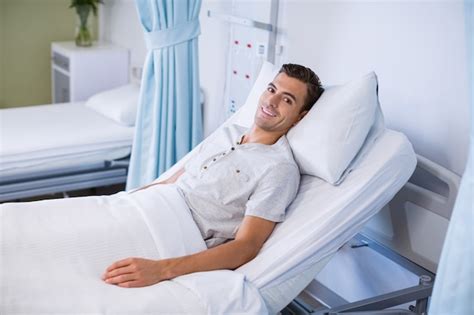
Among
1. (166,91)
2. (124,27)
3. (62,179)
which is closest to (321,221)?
(166,91)

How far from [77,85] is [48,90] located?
2.16ft

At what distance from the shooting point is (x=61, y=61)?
449cm

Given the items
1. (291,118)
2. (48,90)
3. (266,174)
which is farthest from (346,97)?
(48,90)

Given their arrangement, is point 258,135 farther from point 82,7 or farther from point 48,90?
point 48,90

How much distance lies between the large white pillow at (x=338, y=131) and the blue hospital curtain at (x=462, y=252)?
0.56 meters

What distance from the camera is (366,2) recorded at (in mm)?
2611

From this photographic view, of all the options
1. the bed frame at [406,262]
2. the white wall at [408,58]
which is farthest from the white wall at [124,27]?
the bed frame at [406,262]

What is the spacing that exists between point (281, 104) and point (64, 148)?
1409mm

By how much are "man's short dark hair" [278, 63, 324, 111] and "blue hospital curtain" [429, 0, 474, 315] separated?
0.75 m

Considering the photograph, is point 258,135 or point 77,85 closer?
point 258,135

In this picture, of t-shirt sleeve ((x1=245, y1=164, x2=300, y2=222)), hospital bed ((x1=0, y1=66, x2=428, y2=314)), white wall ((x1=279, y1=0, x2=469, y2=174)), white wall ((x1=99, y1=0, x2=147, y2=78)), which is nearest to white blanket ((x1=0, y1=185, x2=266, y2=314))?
hospital bed ((x1=0, y1=66, x2=428, y2=314))

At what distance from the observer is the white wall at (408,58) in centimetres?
230

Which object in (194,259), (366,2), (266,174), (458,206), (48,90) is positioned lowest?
(48,90)

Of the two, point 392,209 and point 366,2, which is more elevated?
point 366,2
